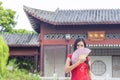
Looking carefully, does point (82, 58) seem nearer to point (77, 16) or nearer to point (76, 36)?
point (76, 36)

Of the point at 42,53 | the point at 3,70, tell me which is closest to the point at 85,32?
the point at 42,53

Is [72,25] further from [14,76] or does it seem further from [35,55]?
[14,76]

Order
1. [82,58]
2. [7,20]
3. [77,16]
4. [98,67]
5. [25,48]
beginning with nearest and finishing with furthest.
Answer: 1. [82,58]
2. [25,48]
3. [77,16]
4. [98,67]
5. [7,20]

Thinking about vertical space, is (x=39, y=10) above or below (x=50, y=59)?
above

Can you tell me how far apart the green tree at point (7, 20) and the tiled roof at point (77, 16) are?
12858 mm

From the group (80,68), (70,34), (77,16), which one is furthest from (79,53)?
(77,16)

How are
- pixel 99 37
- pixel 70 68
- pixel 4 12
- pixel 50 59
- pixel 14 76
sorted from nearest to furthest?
pixel 70 68
pixel 14 76
pixel 99 37
pixel 50 59
pixel 4 12

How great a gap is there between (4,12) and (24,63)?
15.7 meters

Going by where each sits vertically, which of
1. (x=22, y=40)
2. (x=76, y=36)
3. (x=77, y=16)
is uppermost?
(x=77, y=16)

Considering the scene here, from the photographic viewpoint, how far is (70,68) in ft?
16.1

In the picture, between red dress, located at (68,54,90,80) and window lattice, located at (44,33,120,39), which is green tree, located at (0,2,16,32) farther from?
red dress, located at (68,54,90,80)

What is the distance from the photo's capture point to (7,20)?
34750 mm

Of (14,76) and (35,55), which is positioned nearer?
(14,76)

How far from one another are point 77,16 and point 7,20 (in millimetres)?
14567
